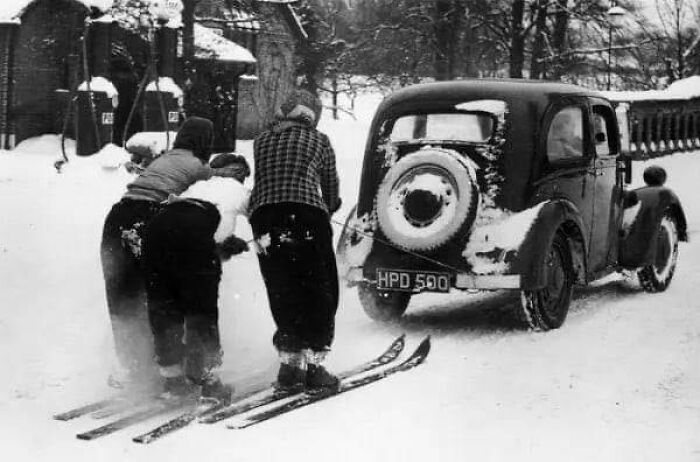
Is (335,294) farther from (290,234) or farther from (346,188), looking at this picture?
(346,188)

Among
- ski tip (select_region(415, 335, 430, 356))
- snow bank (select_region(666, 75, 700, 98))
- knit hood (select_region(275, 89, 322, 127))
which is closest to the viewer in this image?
knit hood (select_region(275, 89, 322, 127))

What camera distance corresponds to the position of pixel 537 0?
30594 millimetres

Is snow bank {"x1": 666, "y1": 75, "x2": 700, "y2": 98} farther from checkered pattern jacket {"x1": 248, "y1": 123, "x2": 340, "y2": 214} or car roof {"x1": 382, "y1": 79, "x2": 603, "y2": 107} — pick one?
checkered pattern jacket {"x1": 248, "y1": 123, "x2": 340, "y2": 214}

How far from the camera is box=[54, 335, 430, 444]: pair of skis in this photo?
5.78 m

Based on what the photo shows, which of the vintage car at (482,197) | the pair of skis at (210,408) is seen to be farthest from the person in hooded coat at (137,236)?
the vintage car at (482,197)

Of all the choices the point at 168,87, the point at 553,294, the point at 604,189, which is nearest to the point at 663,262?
the point at 604,189

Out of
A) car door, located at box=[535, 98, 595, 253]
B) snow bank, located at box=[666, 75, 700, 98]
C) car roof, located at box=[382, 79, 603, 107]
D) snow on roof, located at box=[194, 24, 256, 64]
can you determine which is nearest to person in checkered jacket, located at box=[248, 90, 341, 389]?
car roof, located at box=[382, 79, 603, 107]

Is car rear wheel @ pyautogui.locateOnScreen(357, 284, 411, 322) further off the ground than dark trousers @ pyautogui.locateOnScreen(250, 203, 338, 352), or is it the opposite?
dark trousers @ pyautogui.locateOnScreen(250, 203, 338, 352)

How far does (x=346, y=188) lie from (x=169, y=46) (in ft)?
34.5

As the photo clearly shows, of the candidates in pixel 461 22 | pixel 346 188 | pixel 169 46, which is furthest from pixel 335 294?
pixel 461 22

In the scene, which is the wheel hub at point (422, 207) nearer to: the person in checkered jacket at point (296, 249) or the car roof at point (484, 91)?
the car roof at point (484, 91)

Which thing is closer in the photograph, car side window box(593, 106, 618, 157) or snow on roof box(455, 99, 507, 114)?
snow on roof box(455, 99, 507, 114)

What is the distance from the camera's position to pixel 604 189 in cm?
976

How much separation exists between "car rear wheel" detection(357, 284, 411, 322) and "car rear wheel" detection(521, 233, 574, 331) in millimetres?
1299
